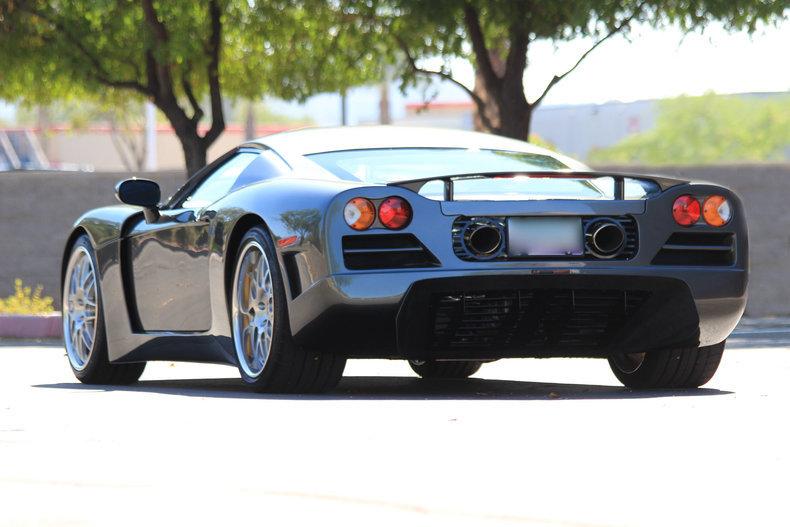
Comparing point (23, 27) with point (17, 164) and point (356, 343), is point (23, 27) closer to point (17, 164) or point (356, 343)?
point (356, 343)

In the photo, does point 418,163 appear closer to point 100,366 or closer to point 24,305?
point 100,366

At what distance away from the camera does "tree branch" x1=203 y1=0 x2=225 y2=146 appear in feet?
65.9

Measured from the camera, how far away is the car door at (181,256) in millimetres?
8055

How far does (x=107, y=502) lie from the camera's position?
4.43 metres

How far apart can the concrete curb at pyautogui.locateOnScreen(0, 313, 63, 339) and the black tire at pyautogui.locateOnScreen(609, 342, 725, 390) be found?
8096mm

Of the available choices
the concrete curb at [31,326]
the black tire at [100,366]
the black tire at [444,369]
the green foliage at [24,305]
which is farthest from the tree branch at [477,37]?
the black tire at [100,366]

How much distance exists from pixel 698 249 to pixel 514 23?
11552 mm

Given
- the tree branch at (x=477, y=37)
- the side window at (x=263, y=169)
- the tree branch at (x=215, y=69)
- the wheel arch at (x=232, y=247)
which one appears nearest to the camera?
the wheel arch at (x=232, y=247)

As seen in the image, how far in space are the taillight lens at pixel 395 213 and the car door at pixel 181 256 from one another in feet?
3.96

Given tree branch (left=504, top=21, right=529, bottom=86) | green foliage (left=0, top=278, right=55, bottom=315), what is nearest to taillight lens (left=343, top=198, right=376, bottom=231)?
green foliage (left=0, top=278, right=55, bottom=315)

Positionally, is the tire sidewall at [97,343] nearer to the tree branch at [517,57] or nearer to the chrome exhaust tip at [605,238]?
the chrome exhaust tip at [605,238]

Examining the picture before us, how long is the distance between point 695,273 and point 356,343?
145 centimetres

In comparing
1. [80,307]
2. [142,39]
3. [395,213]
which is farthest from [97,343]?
[142,39]

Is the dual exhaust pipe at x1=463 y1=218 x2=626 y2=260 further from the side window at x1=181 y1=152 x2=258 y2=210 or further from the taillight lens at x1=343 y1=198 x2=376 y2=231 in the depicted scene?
the side window at x1=181 y1=152 x2=258 y2=210
